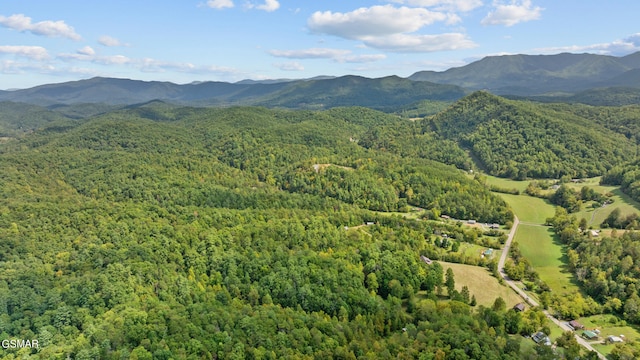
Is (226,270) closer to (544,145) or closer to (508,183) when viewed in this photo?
(508,183)

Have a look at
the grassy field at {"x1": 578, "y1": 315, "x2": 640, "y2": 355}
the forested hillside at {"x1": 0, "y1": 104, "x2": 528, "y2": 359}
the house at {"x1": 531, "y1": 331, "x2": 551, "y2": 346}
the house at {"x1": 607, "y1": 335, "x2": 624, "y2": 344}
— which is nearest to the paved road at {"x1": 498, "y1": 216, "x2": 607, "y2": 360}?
the grassy field at {"x1": 578, "y1": 315, "x2": 640, "y2": 355}

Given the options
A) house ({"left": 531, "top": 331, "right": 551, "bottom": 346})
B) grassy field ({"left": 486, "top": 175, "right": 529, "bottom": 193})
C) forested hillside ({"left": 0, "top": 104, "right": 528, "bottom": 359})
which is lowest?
house ({"left": 531, "top": 331, "right": 551, "bottom": 346})

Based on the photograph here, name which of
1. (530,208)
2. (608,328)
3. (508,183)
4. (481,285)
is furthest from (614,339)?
(508,183)

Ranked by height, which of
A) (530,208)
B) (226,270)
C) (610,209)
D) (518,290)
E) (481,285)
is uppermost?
(226,270)

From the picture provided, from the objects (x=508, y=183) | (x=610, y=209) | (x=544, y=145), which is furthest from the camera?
(x=544, y=145)

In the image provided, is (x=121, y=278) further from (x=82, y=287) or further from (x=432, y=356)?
(x=432, y=356)

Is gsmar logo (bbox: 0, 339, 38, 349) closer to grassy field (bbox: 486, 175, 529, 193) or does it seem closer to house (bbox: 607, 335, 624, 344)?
house (bbox: 607, 335, 624, 344)

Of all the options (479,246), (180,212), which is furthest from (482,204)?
(180,212)
